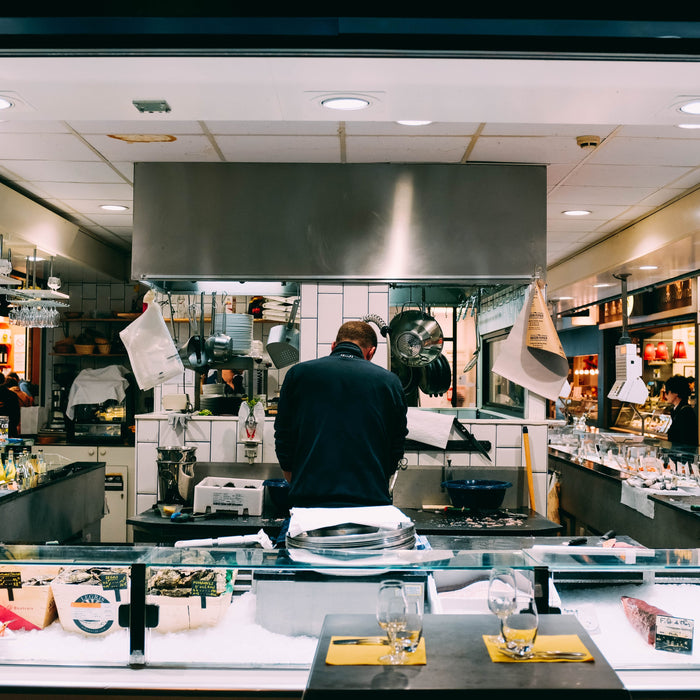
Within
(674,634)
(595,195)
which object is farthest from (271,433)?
(674,634)

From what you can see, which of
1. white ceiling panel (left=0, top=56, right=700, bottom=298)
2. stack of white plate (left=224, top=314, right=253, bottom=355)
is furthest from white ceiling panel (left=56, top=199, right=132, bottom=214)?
stack of white plate (left=224, top=314, right=253, bottom=355)

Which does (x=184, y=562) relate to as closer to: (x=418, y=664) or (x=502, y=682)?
(x=418, y=664)

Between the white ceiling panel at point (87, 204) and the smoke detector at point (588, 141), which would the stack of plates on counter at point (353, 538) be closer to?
the smoke detector at point (588, 141)

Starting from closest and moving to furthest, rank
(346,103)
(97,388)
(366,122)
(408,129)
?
(346,103)
(366,122)
(408,129)
(97,388)

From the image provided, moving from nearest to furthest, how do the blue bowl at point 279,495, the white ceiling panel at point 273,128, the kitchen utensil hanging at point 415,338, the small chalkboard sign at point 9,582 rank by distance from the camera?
the small chalkboard sign at point 9,582, the white ceiling panel at point 273,128, the blue bowl at point 279,495, the kitchen utensil hanging at point 415,338

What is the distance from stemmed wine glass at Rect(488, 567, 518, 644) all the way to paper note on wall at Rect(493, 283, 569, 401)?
2.97 m

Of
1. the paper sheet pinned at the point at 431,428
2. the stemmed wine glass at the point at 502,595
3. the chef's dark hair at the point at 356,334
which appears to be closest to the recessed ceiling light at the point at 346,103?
the chef's dark hair at the point at 356,334

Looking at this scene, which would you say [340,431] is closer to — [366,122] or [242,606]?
[242,606]

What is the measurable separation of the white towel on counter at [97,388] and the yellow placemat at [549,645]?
22.0ft

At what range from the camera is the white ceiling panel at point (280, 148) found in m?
3.93

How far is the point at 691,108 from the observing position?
2.85m

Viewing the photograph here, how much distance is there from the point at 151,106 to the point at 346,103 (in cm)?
76

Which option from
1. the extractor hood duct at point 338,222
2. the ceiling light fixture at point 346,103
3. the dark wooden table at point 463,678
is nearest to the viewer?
the dark wooden table at point 463,678

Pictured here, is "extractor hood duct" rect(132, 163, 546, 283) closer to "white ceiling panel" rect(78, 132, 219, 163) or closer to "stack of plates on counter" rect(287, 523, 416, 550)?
"white ceiling panel" rect(78, 132, 219, 163)
